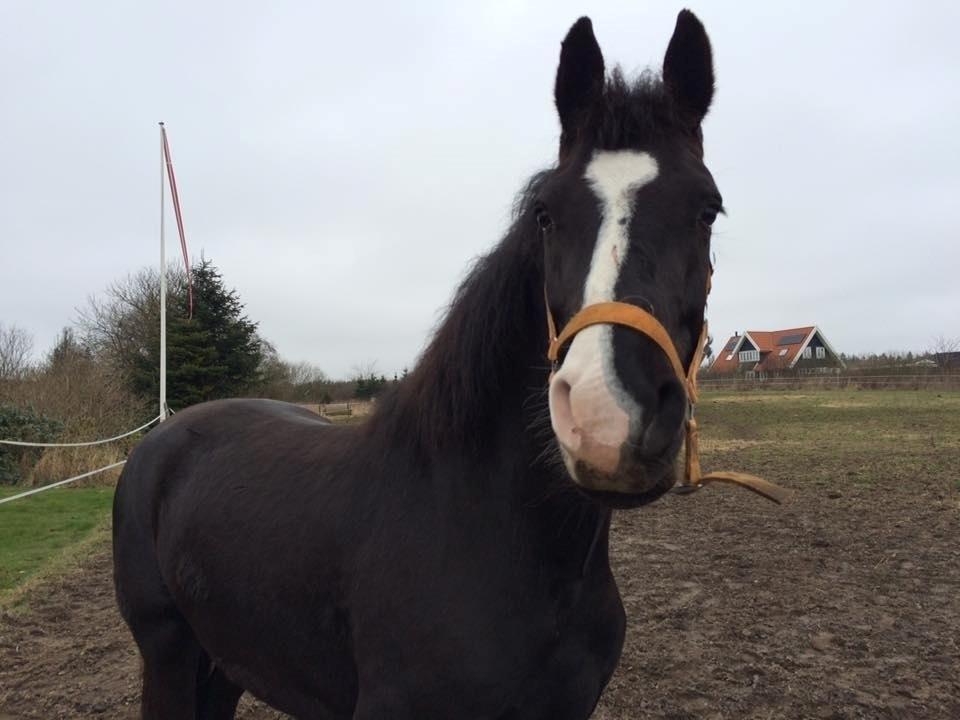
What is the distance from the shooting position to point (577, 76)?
1881mm

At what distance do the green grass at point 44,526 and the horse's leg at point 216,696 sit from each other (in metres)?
4.64

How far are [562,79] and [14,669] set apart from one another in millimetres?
5539

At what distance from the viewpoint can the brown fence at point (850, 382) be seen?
35406 mm

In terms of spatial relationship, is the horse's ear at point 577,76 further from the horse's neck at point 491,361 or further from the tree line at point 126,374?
the tree line at point 126,374

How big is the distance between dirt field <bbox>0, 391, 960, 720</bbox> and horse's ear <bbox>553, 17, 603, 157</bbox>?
3408mm

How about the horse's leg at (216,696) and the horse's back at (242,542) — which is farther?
the horse's leg at (216,696)

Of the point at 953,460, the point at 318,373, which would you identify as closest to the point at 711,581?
the point at 953,460

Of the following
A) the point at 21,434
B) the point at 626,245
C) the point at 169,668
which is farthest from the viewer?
the point at 21,434

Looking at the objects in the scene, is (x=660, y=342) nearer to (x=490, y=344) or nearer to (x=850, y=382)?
(x=490, y=344)

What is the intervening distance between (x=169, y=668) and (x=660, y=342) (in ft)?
8.71

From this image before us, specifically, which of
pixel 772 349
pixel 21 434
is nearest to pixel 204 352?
pixel 21 434

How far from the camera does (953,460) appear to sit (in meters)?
11.9

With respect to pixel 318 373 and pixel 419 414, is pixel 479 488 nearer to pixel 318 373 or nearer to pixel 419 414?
pixel 419 414

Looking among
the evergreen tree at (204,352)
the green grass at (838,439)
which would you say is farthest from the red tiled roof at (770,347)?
the evergreen tree at (204,352)
